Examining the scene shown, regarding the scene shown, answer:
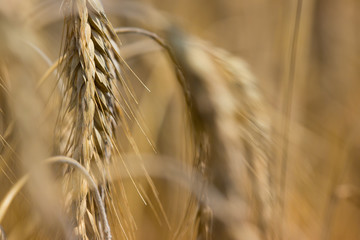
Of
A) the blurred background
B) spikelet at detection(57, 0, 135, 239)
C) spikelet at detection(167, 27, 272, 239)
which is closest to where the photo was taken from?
spikelet at detection(57, 0, 135, 239)

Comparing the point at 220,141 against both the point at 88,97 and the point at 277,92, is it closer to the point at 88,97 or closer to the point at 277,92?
the point at 88,97

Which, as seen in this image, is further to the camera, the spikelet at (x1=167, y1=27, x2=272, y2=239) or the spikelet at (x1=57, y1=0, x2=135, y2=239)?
the spikelet at (x1=167, y1=27, x2=272, y2=239)

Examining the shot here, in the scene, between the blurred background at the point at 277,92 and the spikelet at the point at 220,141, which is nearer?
the spikelet at the point at 220,141

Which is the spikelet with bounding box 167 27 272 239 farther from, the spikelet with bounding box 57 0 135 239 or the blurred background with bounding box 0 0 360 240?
the spikelet with bounding box 57 0 135 239

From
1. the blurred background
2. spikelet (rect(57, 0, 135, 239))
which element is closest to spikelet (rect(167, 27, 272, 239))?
the blurred background

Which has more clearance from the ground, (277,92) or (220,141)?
(220,141)

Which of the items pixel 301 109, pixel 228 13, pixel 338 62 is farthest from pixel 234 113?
pixel 338 62

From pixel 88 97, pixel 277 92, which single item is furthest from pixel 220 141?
pixel 277 92

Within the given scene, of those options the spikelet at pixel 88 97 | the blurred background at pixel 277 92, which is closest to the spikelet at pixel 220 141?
the blurred background at pixel 277 92

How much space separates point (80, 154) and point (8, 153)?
148 mm

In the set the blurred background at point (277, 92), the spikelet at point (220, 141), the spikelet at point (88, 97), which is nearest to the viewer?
the spikelet at point (88, 97)

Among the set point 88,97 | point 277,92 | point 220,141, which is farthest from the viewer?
point 277,92

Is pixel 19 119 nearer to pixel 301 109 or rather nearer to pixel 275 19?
pixel 301 109

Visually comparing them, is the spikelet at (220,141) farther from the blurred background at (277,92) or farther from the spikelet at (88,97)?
the spikelet at (88,97)
